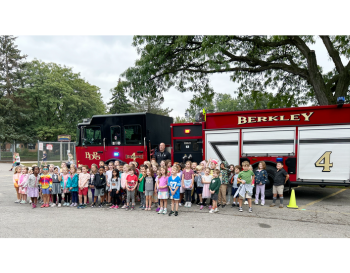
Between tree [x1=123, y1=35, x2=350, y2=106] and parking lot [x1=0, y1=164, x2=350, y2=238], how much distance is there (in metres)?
7.00

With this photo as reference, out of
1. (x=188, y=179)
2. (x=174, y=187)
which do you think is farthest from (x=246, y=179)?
(x=174, y=187)

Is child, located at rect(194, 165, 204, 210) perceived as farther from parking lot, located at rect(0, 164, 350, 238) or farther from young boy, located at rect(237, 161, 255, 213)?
young boy, located at rect(237, 161, 255, 213)

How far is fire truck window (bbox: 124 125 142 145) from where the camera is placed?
10469 mm

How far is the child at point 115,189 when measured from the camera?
8008 mm

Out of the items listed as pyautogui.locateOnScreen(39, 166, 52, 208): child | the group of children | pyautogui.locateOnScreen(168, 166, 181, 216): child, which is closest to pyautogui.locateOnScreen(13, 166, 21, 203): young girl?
the group of children

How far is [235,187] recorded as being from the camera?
8.20 metres

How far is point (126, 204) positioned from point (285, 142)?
5961mm

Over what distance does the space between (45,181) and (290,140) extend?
8.63 metres

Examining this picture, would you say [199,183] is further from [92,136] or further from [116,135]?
[92,136]

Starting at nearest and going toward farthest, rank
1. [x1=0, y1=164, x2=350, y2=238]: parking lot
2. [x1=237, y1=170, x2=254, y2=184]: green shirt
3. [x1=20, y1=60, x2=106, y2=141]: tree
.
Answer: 1. [x1=0, y1=164, x2=350, y2=238]: parking lot
2. [x1=237, y1=170, x2=254, y2=184]: green shirt
3. [x1=20, y1=60, x2=106, y2=141]: tree

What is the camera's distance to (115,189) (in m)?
8.07

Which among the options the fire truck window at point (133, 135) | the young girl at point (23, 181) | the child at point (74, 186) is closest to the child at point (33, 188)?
the young girl at point (23, 181)

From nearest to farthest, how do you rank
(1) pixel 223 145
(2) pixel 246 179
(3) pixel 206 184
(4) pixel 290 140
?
(2) pixel 246 179 < (3) pixel 206 184 < (4) pixel 290 140 < (1) pixel 223 145

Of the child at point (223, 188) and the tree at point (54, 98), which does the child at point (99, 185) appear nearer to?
the child at point (223, 188)
